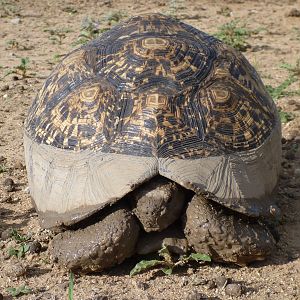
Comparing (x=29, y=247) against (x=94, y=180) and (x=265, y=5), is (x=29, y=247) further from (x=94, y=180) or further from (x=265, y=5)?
(x=265, y=5)

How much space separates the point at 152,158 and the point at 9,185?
67.6 inches

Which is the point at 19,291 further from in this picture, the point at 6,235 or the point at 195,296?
the point at 195,296

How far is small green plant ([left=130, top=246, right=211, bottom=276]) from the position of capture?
12.1 feet

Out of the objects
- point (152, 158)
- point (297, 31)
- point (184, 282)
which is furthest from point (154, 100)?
point (297, 31)

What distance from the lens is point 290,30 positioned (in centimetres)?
902

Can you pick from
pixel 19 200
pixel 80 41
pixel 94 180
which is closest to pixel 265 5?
pixel 80 41

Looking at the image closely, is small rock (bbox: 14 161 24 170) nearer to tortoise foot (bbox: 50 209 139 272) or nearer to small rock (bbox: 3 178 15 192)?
small rock (bbox: 3 178 15 192)

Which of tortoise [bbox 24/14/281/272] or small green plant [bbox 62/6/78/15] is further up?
tortoise [bbox 24/14/281/272]

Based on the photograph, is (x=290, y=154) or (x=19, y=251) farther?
(x=290, y=154)

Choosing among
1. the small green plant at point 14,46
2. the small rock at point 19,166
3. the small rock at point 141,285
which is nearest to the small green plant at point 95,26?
the small green plant at point 14,46

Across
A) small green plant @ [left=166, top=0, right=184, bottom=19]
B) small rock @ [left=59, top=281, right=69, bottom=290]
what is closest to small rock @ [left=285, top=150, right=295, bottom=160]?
small rock @ [left=59, top=281, right=69, bottom=290]

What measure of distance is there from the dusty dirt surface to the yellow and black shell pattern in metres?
0.71

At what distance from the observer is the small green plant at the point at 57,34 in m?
8.48

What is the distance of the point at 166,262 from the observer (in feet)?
12.2
